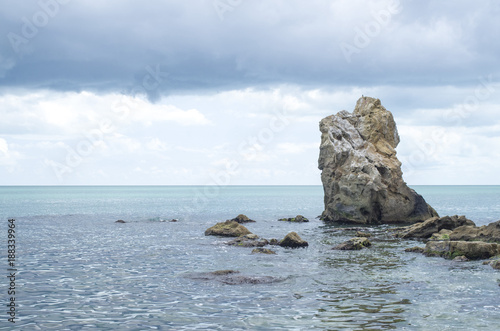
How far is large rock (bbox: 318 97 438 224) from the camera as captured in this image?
68.2 metres

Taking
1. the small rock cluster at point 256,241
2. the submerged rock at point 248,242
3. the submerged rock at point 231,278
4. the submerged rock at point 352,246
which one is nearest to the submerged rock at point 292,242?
the small rock cluster at point 256,241

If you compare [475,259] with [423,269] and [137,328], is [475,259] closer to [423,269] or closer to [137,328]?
[423,269]

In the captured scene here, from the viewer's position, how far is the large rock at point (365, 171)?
68188mm

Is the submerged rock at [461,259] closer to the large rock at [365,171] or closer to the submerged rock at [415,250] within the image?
the submerged rock at [415,250]

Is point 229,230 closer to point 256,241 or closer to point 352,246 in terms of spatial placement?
point 256,241

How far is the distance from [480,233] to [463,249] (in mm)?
6122

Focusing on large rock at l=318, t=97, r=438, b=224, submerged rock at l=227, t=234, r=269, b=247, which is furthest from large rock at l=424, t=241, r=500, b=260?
large rock at l=318, t=97, r=438, b=224

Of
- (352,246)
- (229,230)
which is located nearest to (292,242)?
(352,246)

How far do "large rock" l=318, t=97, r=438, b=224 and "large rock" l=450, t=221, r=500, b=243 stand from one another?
84.2ft

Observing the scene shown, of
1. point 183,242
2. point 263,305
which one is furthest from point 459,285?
point 183,242

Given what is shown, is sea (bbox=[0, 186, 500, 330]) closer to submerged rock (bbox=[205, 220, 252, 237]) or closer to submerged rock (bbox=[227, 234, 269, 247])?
submerged rock (bbox=[227, 234, 269, 247])

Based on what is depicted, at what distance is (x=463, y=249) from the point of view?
35.2 metres

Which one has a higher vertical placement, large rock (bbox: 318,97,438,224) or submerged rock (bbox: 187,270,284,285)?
large rock (bbox: 318,97,438,224)

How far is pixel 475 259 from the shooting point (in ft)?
112
